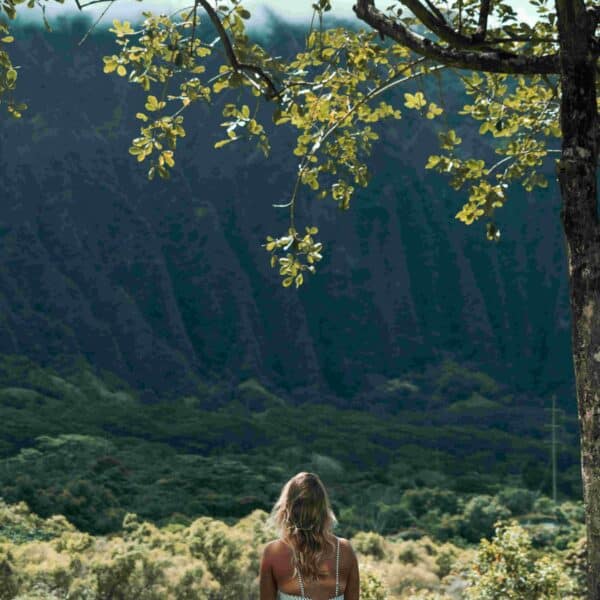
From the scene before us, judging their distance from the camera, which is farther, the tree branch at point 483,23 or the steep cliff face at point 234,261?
the steep cliff face at point 234,261

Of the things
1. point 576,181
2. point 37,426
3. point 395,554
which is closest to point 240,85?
point 576,181

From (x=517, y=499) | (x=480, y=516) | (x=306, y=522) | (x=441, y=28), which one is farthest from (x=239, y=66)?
(x=517, y=499)

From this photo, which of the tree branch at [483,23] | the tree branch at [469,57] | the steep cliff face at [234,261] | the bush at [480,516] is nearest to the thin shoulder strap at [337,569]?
Result: the tree branch at [469,57]

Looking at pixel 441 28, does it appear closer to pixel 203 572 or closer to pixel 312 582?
pixel 312 582

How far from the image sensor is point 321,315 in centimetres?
7000

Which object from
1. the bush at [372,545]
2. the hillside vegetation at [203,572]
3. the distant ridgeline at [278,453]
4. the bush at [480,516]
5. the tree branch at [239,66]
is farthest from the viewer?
the distant ridgeline at [278,453]

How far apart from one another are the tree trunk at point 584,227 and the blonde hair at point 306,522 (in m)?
1.00

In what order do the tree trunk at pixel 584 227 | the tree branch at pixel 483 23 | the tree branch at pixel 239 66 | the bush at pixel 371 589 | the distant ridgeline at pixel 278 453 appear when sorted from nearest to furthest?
1. the tree trunk at pixel 584 227
2. the tree branch at pixel 483 23
3. the tree branch at pixel 239 66
4. the bush at pixel 371 589
5. the distant ridgeline at pixel 278 453

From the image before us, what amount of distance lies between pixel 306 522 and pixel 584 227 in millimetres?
1507

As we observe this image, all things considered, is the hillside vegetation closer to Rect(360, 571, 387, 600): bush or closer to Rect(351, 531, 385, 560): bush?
Rect(360, 571, 387, 600): bush

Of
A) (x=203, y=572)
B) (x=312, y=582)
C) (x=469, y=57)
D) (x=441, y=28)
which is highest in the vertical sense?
(x=441, y=28)

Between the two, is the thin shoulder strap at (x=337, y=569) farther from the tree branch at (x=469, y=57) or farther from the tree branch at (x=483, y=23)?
the tree branch at (x=483, y=23)

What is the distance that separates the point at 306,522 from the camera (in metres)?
3.33

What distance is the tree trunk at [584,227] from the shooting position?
12.4 ft
